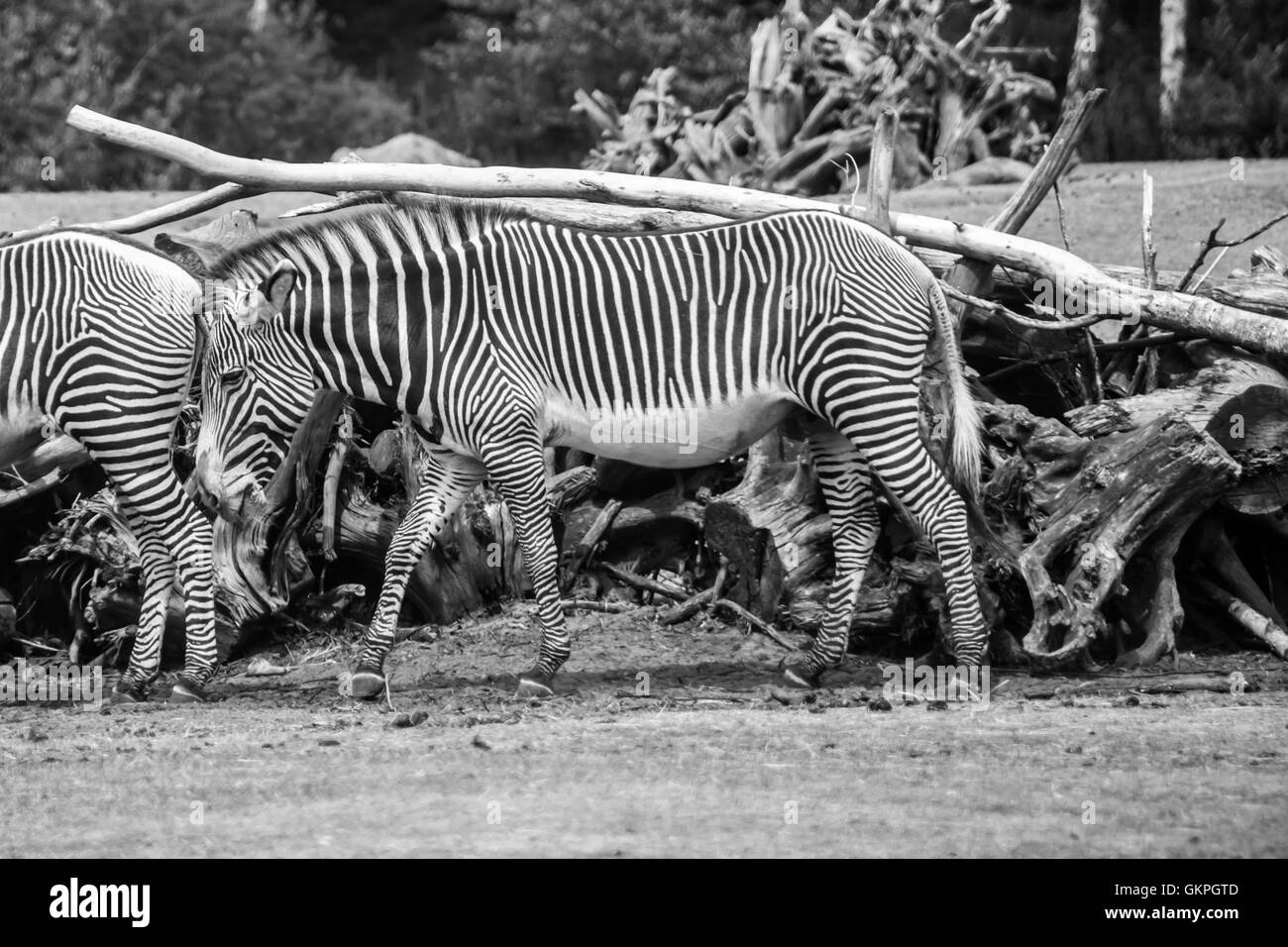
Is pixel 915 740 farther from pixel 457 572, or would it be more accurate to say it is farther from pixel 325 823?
pixel 457 572

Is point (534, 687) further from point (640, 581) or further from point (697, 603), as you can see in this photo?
point (640, 581)

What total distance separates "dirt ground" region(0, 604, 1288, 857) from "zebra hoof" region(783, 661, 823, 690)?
10 cm

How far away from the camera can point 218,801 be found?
6102 mm

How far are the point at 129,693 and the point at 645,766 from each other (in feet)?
11.6

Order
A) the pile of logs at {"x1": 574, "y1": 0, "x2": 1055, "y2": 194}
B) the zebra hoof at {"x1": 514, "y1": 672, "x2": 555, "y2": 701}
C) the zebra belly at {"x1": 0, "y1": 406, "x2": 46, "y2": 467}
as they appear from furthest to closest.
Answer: the pile of logs at {"x1": 574, "y1": 0, "x2": 1055, "y2": 194}, the zebra belly at {"x1": 0, "y1": 406, "x2": 46, "y2": 467}, the zebra hoof at {"x1": 514, "y1": 672, "x2": 555, "y2": 701}

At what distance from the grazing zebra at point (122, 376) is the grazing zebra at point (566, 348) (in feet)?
1.15

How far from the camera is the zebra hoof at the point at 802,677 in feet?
28.8

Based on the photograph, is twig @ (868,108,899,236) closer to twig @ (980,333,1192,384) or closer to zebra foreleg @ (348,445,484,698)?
twig @ (980,333,1192,384)

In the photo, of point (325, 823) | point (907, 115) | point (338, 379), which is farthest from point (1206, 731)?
point (907, 115)

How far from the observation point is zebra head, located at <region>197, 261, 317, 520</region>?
845cm

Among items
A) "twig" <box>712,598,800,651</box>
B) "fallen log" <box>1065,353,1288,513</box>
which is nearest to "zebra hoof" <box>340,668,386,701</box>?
"twig" <box>712,598,800,651</box>

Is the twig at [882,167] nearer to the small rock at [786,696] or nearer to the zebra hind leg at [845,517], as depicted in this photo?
the zebra hind leg at [845,517]

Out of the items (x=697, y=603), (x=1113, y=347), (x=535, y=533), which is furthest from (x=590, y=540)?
(x=1113, y=347)

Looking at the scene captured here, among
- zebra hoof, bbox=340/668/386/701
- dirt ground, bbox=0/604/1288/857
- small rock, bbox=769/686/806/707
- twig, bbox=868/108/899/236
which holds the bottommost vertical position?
zebra hoof, bbox=340/668/386/701
